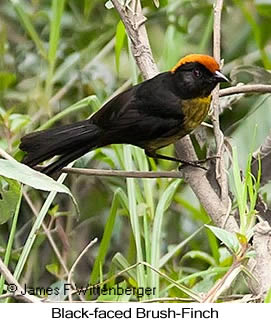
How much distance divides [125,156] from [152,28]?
1091 millimetres

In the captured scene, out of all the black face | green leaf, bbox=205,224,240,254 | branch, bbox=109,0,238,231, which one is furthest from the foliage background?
green leaf, bbox=205,224,240,254

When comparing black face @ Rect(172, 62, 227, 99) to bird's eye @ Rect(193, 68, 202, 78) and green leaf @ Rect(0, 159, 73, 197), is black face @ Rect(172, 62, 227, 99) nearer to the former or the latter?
bird's eye @ Rect(193, 68, 202, 78)

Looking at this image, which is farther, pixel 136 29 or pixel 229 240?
pixel 136 29

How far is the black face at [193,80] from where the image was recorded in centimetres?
205

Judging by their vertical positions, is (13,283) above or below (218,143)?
below

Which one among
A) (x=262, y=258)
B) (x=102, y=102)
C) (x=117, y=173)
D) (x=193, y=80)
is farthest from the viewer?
(x=102, y=102)

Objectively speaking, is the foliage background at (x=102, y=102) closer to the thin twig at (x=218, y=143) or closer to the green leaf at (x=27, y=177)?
the thin twig at (x=218, y=143)

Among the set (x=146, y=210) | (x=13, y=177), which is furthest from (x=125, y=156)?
(x=13, y=177)

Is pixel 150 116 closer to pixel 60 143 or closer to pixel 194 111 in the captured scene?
pixel 194 111

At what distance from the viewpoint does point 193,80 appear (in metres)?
2.12

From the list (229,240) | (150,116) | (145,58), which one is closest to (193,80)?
(150,116)

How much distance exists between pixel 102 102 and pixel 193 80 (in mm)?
592

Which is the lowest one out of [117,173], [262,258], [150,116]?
[262,258]

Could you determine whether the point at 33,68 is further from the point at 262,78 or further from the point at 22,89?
the point at 262,78
